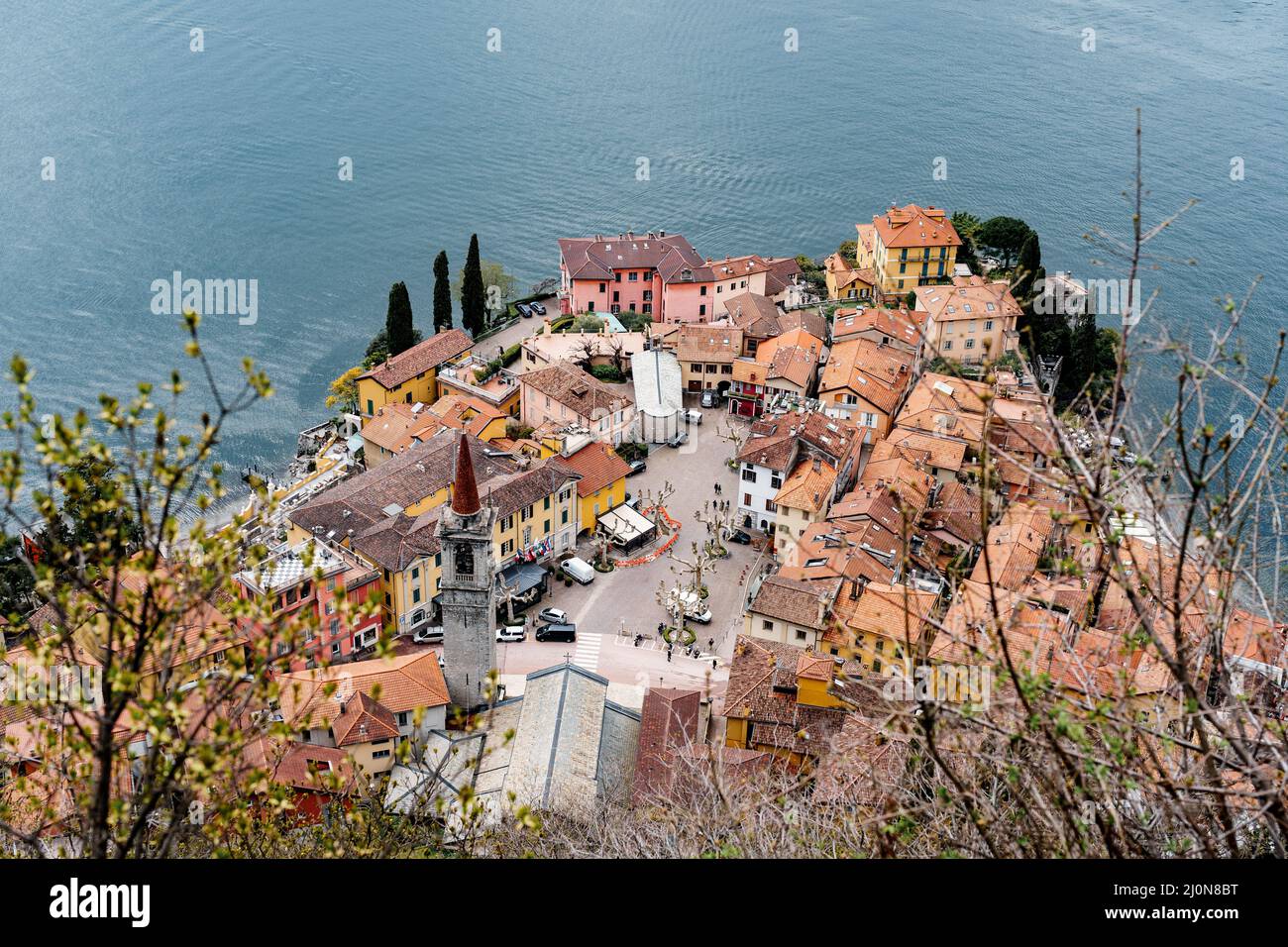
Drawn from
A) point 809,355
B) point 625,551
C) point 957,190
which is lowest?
point 625,551

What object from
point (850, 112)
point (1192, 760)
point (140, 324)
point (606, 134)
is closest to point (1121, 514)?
point (1192, 760)

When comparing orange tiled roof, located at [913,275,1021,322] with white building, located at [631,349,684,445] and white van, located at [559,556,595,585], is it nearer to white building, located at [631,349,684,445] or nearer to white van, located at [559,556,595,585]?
white building, located at [631,349,684,445]

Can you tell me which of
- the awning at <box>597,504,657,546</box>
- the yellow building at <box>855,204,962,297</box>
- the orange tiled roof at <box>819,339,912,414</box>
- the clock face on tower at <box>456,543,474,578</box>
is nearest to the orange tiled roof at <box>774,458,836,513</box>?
the awning at <box>597,504,657,546</box>

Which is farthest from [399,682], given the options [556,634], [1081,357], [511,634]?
[1081,357]

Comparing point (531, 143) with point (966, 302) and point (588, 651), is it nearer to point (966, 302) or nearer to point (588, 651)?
point (966, 302)

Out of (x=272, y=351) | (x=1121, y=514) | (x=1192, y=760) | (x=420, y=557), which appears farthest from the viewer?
(x=272, y=351)
